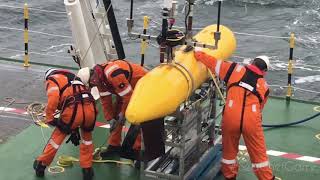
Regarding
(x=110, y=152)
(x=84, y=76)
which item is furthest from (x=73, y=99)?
(x=110, y=152)

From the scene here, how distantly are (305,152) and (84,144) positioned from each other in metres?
3.06

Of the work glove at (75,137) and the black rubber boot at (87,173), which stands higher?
the work glove at (75,137)

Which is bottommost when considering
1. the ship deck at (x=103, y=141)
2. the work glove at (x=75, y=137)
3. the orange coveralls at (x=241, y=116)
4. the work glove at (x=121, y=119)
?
the ship deck at (x=103, y=141)

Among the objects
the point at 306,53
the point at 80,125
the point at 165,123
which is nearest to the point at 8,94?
the point at 80,125

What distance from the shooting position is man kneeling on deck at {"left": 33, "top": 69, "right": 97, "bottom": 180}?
253 inches

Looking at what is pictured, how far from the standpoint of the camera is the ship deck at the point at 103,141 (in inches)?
272

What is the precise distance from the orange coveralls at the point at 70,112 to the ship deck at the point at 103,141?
351mm

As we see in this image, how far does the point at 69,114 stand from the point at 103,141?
1.45 metres

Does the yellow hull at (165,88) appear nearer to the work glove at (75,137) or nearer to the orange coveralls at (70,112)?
the orange coveralls at (70,112)

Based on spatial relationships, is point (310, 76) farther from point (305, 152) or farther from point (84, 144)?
point (84, 144)

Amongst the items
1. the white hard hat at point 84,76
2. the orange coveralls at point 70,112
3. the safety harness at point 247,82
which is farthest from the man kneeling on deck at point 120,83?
the safety harness at point 247,82

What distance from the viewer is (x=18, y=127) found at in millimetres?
8148

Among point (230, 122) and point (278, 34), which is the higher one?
point (230, 122)

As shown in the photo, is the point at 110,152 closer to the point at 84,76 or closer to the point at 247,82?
the point at 84,76
